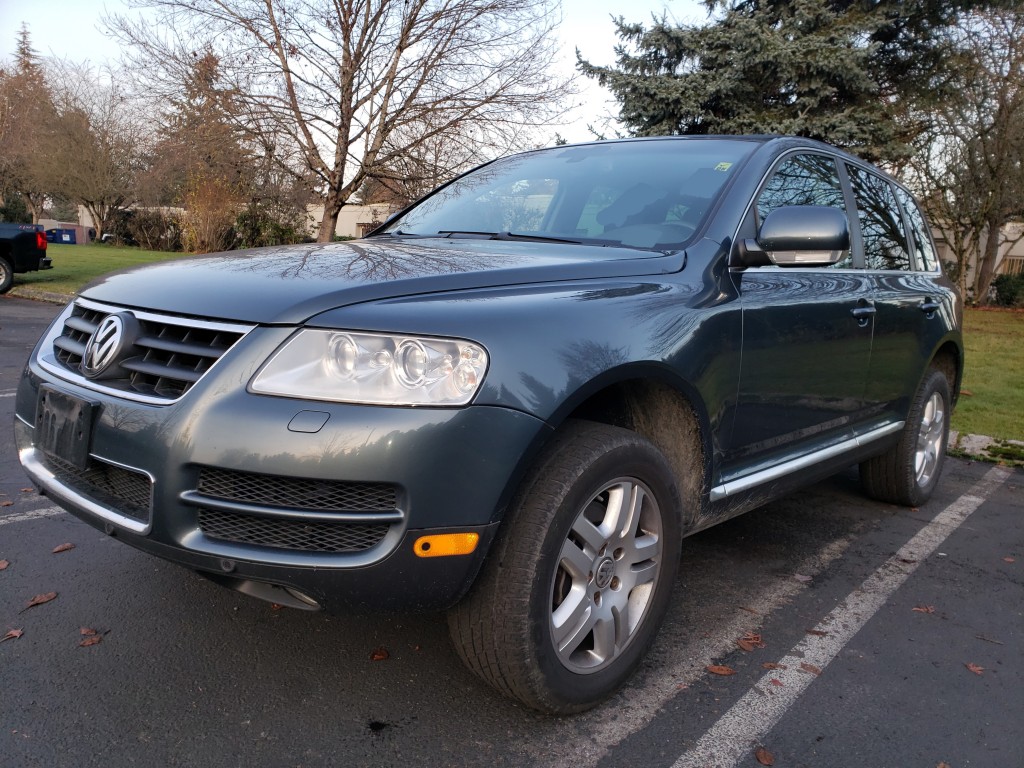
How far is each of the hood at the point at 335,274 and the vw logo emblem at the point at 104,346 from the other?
0.08m

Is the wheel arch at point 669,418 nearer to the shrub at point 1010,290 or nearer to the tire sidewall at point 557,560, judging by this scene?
the tire sidewall at point 557,560

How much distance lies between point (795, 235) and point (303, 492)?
1.91 meters

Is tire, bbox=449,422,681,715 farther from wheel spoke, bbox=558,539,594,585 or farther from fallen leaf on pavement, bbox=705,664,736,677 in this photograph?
fallen leaf on pavement, bbox=705,664,736,677

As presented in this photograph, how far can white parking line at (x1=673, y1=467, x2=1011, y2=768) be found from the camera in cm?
230

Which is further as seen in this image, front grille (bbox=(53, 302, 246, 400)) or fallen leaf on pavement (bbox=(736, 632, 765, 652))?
fallen leaf on pavement (bbox=(736, 632, 765, 652))

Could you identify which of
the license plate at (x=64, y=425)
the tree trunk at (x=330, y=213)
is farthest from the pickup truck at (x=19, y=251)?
the license plate at (x=64, y=425)

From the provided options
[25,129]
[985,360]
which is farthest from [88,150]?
[985,360]

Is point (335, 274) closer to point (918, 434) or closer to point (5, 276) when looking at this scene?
point (918, 434)

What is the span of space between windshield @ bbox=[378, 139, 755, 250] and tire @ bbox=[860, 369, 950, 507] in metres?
1.92

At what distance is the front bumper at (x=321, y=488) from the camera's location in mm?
1926

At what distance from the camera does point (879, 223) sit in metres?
4.18

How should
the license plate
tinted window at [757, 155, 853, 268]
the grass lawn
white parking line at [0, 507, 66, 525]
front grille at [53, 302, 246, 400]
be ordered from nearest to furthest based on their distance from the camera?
front grille at [53, 302, 246, 400] → the license plate → tinted window at [757, 155, 853, 268] → white parking line at [0, 507, 66, 525] → the grass lawn

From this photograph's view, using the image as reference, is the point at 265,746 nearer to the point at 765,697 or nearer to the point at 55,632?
the point at 55,632

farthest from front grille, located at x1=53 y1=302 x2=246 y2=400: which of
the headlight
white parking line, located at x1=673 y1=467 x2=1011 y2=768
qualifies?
white parking line, located at x1=673 y1=467 x2=1011 y2=768
